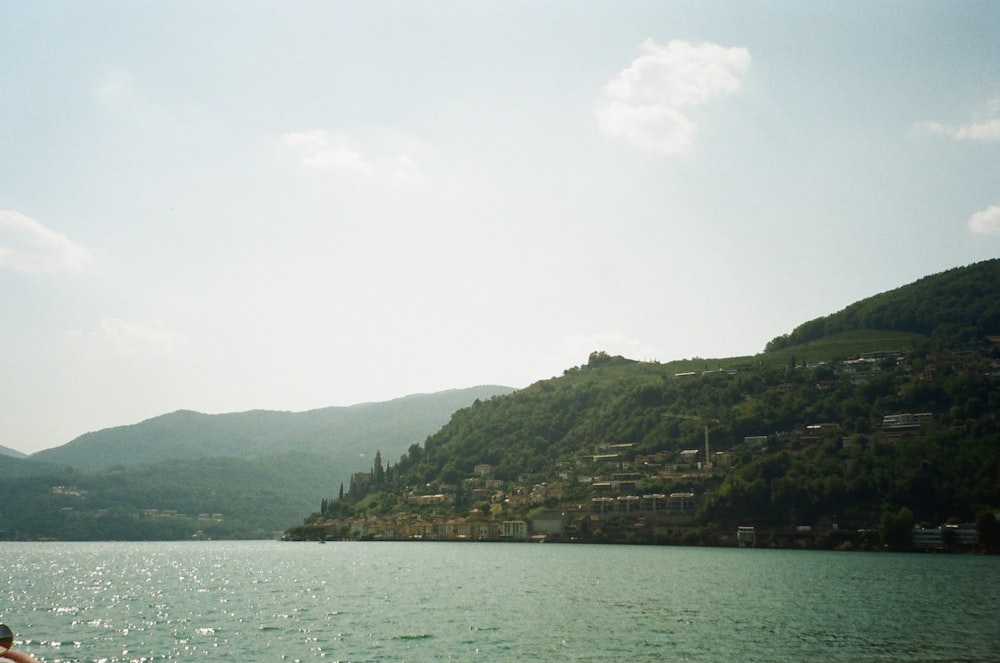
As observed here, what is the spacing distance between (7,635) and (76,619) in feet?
124

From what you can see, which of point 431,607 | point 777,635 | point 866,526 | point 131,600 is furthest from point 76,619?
point 866,526

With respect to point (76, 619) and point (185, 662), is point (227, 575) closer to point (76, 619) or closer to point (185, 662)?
point (76, 619)

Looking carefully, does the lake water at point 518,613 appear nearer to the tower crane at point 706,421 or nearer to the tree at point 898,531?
the tree at point 898,531

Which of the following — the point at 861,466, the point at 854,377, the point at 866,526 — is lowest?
the point at 866,526

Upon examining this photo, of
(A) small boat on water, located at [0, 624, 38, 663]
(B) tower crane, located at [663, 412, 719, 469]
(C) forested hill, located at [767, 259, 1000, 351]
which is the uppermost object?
(C) forested hill, located at [767, 259, 1000, 351]

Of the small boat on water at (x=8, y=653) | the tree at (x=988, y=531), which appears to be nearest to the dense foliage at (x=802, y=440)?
the tree at (x=988, y=531)

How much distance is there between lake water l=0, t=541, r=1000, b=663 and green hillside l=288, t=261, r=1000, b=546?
3541 centimetres

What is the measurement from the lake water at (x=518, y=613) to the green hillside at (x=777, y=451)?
35.4m

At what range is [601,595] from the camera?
55.4 meters

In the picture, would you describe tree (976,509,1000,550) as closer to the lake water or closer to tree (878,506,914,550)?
tree (878,506,914,550)

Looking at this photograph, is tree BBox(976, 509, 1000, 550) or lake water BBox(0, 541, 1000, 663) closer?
lake water BBox(0, 541, 1000, 663)

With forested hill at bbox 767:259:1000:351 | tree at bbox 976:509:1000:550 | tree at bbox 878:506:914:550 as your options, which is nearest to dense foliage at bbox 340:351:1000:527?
tree at bbox 976:509:1000:550

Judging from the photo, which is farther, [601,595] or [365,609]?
[601,595]

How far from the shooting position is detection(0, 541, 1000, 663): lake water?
34.2 meters
